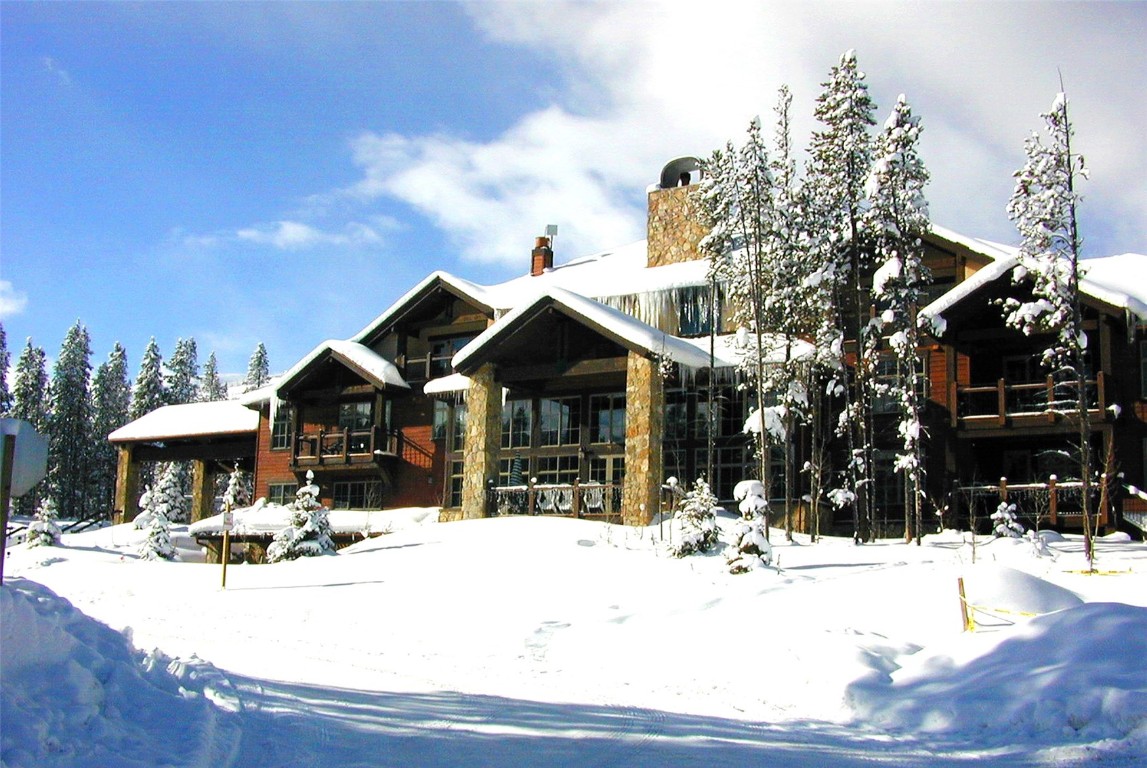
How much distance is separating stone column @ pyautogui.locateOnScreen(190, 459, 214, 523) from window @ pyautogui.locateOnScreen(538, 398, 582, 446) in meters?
14.8

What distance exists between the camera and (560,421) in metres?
29.7

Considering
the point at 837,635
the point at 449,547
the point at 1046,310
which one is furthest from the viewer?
the point at 1046,310

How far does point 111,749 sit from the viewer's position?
6.48 meters

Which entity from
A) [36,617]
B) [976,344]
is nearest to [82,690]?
[36,617]

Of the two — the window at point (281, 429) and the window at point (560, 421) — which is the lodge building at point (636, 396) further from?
the window at point (281, 429)

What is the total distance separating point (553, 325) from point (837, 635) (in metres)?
17.1

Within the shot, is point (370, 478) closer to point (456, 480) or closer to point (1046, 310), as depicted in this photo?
point (456, 480)

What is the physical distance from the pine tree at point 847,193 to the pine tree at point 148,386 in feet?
148

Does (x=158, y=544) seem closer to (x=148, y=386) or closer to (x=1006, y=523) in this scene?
(x=1006, y=523)

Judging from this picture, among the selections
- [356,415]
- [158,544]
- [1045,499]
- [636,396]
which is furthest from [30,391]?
[1045,499]

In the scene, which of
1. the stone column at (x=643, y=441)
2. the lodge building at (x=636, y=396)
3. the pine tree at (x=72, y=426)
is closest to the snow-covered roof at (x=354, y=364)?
the lodge building at (x=636, y=396)

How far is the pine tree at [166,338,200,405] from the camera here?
6625 centimetres

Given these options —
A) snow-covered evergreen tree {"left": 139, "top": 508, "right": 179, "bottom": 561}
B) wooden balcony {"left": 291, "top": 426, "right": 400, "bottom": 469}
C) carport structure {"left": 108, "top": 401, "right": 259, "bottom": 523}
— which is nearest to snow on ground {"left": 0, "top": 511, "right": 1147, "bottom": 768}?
snow-covered evergreen tree {"left": 139, "top": 508, "right": 179, "bottom": 561}

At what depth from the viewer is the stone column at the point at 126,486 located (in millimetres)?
38875
